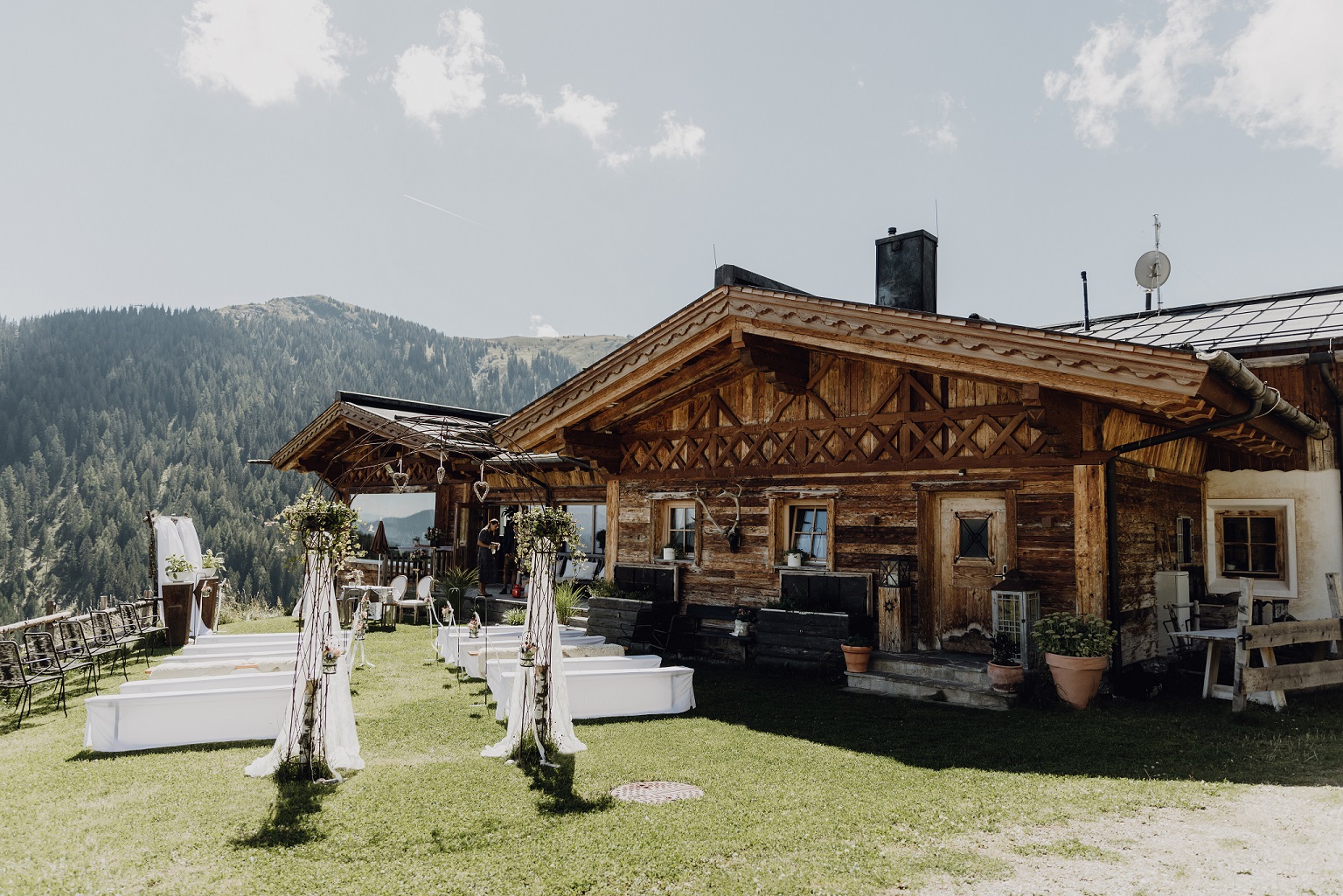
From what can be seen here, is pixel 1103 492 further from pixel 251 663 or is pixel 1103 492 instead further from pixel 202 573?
pixel 202 573

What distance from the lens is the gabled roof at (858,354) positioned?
25.4 feet

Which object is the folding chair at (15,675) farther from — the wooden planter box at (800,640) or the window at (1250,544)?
the window at (1250,544)

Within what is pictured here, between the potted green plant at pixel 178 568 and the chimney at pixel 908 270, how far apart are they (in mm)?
13528

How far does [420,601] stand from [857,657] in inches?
408

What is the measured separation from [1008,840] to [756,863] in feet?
5.34

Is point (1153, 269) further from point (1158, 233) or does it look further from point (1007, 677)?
point (1007, 677)

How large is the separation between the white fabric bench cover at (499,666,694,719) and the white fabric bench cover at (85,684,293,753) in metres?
2.34

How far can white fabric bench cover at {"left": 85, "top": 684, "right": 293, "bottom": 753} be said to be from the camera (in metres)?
7.40

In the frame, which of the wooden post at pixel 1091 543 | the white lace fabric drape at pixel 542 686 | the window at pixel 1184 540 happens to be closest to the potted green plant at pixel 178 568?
the white lace fabric drape at pixel 542 686

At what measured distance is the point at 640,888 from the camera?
4406mm

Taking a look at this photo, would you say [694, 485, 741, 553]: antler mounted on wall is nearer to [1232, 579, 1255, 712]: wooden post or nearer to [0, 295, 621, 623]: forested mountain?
[1232, 579, 1255, 712]: wooden post

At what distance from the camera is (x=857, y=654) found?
10133 mm

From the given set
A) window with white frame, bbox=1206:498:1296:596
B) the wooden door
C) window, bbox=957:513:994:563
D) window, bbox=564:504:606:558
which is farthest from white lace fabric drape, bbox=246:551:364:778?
window with white frame, bbox=1206:498:1296:596

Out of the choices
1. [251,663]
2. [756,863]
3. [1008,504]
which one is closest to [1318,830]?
[756,863]
